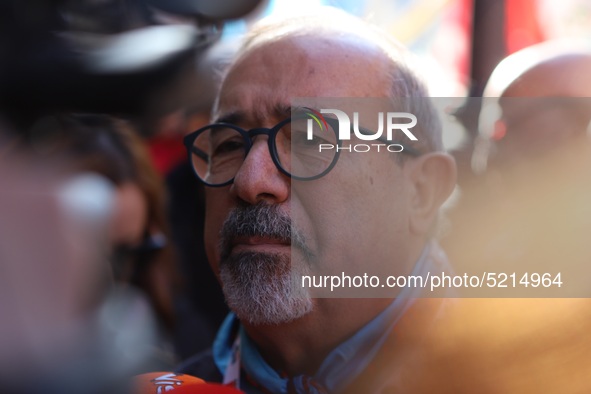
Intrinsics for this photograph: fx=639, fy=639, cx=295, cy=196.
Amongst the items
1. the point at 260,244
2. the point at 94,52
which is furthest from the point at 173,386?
the point at 94,52

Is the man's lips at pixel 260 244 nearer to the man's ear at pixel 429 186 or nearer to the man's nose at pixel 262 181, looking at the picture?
the man's nose at pixel 262 181

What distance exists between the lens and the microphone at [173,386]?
93 cm

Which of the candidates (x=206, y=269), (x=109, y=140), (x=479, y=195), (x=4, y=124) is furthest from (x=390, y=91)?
(x=206, y=269)

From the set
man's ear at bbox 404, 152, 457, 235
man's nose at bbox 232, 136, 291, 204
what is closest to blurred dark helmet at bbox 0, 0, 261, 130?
man's nose at bbox 232, 136, 291, 204

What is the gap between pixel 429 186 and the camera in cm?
113

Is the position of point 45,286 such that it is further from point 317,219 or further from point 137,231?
point 137,231

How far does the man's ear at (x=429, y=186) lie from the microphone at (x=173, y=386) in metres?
0.43

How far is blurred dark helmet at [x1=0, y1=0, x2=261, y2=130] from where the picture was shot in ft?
2.98

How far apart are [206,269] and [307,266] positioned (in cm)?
86

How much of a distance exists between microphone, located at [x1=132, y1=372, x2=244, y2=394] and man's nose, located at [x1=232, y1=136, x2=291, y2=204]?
294mm

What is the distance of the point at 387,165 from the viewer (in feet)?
3.55

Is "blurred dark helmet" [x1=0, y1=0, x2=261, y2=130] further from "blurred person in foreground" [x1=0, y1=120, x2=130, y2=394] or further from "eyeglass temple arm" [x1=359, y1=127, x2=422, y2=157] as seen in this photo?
"eyeglass temple arm" [x1=359, y1=127, x2=422, y2=157]

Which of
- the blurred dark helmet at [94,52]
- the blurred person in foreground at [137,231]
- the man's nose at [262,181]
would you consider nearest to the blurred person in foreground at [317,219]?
the man's nose at [262,181]

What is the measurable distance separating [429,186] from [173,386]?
1.79 ft
